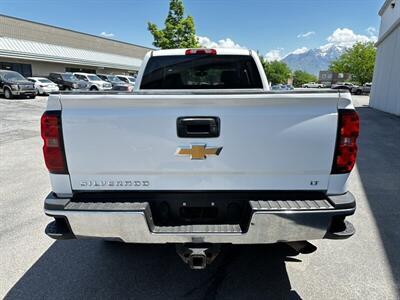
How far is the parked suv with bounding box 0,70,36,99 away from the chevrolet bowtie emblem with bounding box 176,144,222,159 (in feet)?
71.8

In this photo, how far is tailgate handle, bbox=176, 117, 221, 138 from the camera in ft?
6.79

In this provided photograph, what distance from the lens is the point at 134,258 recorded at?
3105 mm

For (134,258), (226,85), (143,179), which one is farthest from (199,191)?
(226,85)

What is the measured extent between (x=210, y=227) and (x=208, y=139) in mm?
672

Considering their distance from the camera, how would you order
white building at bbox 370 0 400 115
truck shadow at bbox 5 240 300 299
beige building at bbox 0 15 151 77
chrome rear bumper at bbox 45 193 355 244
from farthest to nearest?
beige building at bbox 0 15 151 77
white building at bbox 370 0 400 115
truck shadow at bbox 5 240 300 299
chrome rear bumper at bbox 45 193 355 244

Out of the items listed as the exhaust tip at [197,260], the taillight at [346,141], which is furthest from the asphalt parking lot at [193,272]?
the taillight at [346,141]

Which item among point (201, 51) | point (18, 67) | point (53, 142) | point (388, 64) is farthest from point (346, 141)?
point (18, 67)

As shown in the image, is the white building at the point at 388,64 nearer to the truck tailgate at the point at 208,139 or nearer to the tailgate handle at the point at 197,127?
the truck tailgate at the point at 208,139

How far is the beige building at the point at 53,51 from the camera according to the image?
29.9 m

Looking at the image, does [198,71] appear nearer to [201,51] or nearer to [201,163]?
[201,51]

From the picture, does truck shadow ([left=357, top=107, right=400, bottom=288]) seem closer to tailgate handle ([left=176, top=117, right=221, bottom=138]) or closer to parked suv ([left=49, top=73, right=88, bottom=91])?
tailgate handle ([left=176, top=117, right=221, bottom=138])

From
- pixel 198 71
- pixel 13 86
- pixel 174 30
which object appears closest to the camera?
pixel 198 71

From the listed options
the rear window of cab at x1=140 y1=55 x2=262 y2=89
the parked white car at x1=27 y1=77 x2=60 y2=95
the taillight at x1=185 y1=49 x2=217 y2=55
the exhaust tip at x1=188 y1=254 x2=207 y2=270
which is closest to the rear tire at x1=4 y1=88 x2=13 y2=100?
the parked white car at x1=27 y1=77 x2=60 y2=95

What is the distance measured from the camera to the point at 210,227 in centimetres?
217
